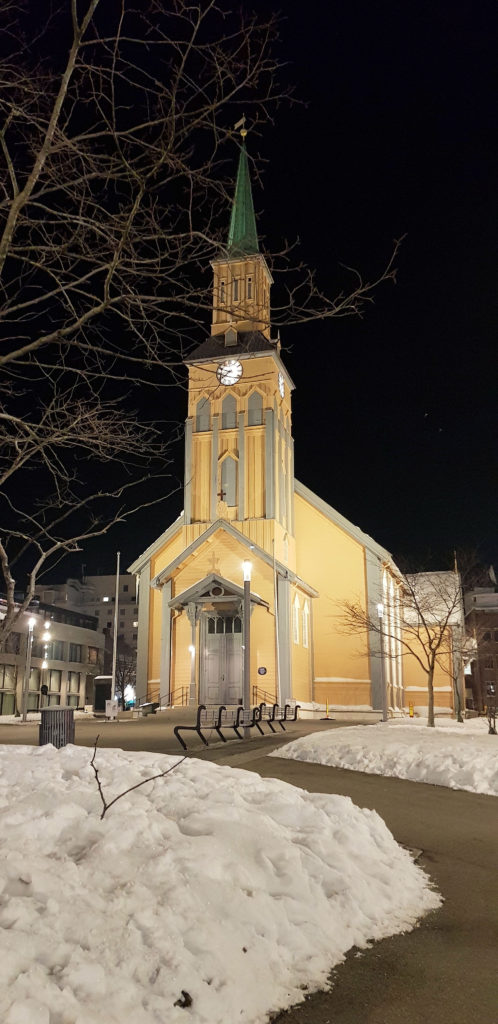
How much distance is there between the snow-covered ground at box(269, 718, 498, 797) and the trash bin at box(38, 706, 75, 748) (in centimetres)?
→ 469

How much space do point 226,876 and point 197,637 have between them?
27276 mm

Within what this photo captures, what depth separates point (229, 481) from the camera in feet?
120

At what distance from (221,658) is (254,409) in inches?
521

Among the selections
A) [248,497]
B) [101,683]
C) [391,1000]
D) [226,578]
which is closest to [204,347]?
[248,497]

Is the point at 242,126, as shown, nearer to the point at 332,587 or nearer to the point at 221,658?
the point at 221,658

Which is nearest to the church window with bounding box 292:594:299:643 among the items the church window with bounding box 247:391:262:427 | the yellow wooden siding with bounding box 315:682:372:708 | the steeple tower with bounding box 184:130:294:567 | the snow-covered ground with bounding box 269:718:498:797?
the steeple tower with bounding box 184:130:294:567

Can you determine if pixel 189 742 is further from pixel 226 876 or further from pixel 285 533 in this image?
pixel 285 533

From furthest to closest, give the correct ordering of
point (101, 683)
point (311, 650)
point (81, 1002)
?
point (101, 683), point (311, 650), point (81, 1002)

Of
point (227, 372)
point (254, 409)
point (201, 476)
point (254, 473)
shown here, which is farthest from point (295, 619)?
point (227, 372)

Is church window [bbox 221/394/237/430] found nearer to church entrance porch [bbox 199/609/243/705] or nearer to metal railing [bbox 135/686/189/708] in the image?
church entrance porch [bbox 199/609/243/705]

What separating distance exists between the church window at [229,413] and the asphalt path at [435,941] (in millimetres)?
27240

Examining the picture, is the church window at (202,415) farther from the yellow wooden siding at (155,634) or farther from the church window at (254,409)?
the yellow wooden siding at (155,634)

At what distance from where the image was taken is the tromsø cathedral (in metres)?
31.7

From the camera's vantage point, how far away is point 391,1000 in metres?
4.13
